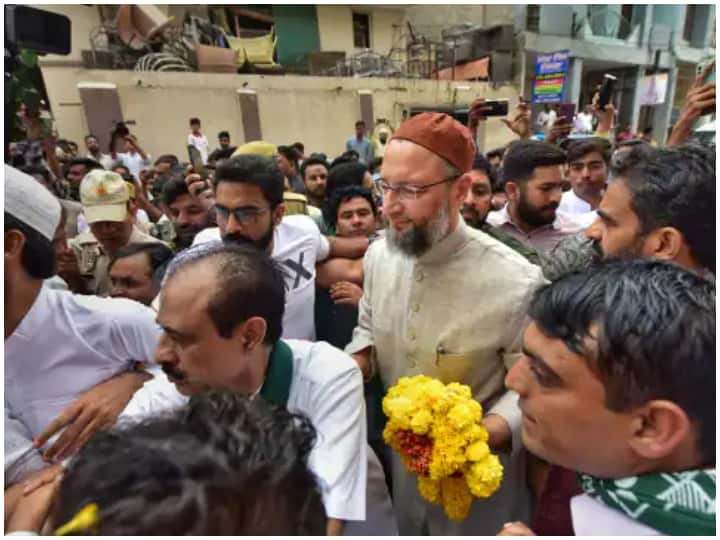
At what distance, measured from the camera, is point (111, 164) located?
862 centimetres

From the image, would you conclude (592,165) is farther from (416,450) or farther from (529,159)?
(416,450)

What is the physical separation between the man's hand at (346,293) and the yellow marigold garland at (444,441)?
850 mm

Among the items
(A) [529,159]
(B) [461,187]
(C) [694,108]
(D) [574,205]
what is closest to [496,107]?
(D) [574,205]

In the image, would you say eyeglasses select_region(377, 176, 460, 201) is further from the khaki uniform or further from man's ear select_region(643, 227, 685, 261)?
the khaki uniform

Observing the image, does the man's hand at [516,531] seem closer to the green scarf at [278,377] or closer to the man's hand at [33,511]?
the green scarf at [278,377]

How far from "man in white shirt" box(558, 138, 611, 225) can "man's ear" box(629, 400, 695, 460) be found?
290 cm

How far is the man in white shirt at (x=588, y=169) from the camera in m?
3.45

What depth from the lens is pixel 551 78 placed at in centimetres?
939

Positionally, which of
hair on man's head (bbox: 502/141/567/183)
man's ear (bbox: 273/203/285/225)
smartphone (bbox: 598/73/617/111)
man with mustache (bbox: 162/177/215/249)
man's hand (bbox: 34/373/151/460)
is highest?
smartphone (bbox: 598/73/617/111)

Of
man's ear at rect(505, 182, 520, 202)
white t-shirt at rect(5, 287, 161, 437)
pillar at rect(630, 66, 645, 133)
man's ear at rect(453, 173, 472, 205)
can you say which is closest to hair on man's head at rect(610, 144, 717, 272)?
man's ear at rect(453, 173, 472, 205)

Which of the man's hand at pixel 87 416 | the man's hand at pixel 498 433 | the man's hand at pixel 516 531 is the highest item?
the man's hand at pixel 87 416

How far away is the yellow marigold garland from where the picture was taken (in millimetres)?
1298

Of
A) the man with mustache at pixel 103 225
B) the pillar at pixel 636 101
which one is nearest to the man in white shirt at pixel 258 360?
the man with mustache at pixel 103 225

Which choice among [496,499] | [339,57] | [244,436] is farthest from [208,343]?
[339,57]
